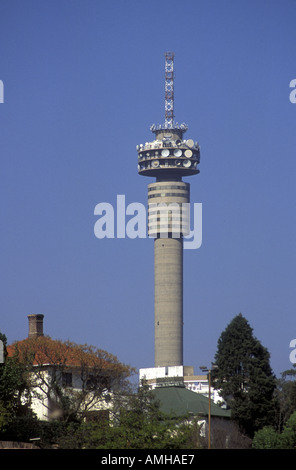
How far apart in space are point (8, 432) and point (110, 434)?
18960 mm

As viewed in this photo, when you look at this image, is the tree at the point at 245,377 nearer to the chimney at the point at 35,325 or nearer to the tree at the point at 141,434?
the chimney at the point at 35,325

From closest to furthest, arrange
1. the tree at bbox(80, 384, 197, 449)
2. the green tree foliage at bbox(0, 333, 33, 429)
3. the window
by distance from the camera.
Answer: the tree at bbox(80, 384, 197, 449)
the green tree foliage at bbox(0, 333, 33, 429)
the window

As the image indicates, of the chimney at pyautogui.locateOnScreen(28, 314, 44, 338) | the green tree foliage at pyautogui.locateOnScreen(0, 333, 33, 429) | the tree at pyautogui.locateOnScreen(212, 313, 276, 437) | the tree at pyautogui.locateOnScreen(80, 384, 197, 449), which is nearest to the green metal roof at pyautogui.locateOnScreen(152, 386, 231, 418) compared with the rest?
the tree at pyautogui.locateOnScreen(212, 313, 276, 437)

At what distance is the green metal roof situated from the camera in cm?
9981

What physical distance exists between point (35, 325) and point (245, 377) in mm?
24222

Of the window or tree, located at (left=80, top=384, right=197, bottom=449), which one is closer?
tree, located at (left=80, top=384, right=197, bottom=449)

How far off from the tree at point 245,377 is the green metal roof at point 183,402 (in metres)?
1.74

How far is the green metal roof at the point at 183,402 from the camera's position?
99.8m

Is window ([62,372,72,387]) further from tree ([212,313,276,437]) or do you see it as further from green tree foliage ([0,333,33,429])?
tree ([212,313,276,437])

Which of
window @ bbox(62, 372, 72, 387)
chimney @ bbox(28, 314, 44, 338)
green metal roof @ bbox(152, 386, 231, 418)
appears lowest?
green metal roof @ bbox(152, 386, 231, 418)

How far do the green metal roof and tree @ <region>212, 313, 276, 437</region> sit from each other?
1.74m

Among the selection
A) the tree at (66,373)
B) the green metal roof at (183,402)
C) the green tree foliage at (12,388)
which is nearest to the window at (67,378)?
the tree at (66,373)
